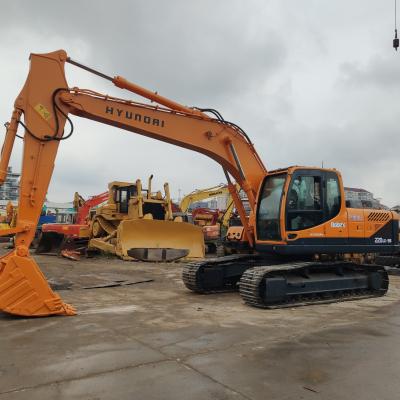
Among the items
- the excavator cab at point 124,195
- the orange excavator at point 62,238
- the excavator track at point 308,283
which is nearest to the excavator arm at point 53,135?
the excavator track at point 308,283

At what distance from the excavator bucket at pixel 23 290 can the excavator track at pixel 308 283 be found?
3.11 metres

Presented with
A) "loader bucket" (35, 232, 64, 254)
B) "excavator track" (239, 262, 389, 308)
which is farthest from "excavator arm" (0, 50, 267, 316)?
"loader bucket" (35, 232, 64, 254)

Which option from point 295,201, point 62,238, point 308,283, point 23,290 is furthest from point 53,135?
point 62,238

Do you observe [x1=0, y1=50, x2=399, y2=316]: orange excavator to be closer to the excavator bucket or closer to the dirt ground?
the excavator bucket

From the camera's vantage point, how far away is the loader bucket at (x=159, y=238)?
582 inches

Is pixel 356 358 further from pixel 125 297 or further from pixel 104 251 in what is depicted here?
pixel 104 251

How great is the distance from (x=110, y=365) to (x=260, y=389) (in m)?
1.41

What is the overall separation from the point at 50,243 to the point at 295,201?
538 inches

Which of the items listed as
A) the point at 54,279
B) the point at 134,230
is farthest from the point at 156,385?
the point at 134,230

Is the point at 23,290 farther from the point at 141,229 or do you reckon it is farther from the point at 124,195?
the point at 124,195

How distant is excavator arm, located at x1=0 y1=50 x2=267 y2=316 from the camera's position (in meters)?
6.01

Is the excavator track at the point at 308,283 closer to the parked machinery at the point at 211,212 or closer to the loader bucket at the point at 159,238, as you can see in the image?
the loader bucket at the point at 159,238

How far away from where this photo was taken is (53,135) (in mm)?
6703

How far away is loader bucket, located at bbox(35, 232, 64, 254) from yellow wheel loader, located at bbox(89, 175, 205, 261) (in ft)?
6.24
